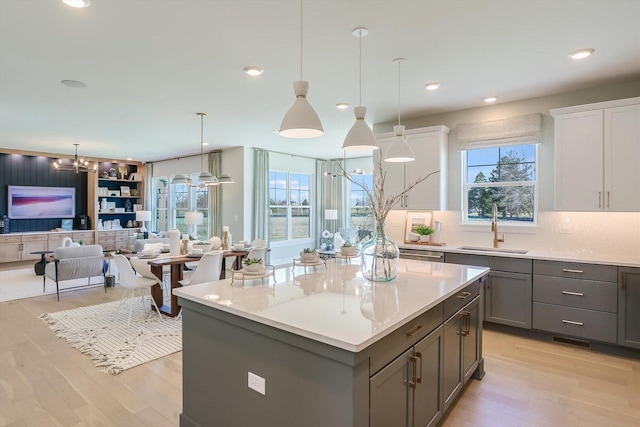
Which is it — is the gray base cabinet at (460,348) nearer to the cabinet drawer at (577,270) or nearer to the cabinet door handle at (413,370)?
the cabinet door handle at (413,370)

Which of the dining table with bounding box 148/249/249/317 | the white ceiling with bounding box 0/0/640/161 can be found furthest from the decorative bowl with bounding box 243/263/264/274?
the dining table with bounding box 148/249/249/317

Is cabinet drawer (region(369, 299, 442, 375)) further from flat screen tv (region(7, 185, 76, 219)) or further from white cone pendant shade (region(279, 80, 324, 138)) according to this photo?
flat screen tv (region(7, 185, 76, 219))

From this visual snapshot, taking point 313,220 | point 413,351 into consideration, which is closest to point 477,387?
point 413,351

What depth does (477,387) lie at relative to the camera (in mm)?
2824

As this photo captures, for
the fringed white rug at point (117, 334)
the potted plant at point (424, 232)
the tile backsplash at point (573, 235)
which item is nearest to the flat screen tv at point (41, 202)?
the fringed white rug at point (117, 334)

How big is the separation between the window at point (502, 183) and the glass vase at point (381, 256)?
2816mm

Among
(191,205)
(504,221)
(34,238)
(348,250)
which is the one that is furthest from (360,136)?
(34,238)

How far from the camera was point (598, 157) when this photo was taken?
3.63m

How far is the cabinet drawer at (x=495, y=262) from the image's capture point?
12.6ft

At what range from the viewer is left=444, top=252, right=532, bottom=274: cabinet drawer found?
3.83 m

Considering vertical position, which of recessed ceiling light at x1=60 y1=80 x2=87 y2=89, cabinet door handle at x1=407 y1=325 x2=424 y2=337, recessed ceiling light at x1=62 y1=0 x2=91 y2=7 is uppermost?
recessed ceiling light at x1=60 y1=80 x2=87 y2=89

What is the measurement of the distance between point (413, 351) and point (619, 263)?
287 centimetres

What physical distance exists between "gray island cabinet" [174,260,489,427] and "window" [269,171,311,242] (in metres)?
6.21

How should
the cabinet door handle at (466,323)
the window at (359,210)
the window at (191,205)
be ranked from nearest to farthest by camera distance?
1. the cabinet door handle at (466,323)
2. the window at (191,205)
3. the window at (359,210)
